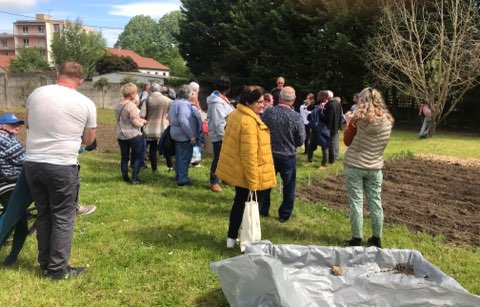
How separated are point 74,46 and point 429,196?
205 feet

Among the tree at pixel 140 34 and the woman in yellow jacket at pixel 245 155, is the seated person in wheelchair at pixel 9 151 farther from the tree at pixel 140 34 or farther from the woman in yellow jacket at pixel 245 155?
the tree at pixel 140 34

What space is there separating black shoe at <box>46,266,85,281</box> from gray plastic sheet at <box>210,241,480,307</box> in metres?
1.41

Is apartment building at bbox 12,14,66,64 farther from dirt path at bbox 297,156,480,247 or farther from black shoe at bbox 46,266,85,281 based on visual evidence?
black shoe at bbox 46,266,85,281

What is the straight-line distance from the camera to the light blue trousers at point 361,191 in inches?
192

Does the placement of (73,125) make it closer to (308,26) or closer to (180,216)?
(180,216)

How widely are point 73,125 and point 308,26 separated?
2249 cm

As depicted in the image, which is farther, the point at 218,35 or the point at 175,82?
the point at 175,82

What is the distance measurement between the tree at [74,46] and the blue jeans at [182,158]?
56.9m

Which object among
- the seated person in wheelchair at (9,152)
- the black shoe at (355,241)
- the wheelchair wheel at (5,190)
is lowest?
the black shoe at (355,241)

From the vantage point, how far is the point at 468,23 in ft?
54.3

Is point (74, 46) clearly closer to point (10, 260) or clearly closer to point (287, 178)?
point (287, 178)

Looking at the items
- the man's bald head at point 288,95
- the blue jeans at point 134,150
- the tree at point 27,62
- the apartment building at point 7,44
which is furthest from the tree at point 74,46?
the apartment building at point 7,44

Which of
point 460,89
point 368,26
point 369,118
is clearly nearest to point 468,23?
point 460,89

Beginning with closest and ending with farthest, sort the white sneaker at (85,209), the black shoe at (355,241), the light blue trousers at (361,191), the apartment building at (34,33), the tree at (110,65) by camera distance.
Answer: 1. the light blue trousers at (361,191)
2. the black shoe at (355,241)
3. the white sneaker at (85,209)
4. the tree at (110,65)
5. the apartment building at (34,33)
